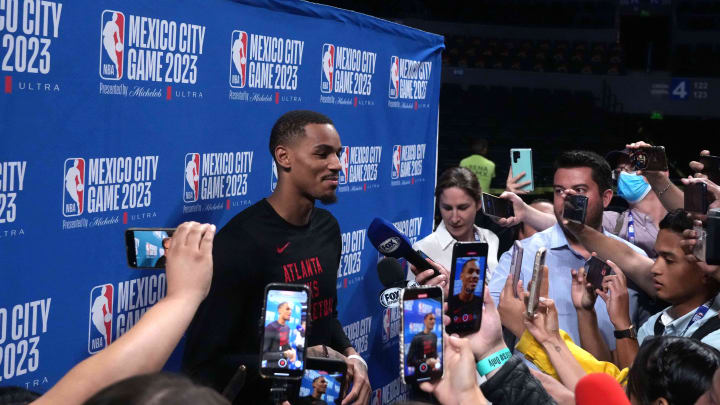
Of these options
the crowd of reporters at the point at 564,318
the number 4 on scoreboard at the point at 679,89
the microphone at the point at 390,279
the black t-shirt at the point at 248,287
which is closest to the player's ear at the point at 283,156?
the black t-shirt at the point at 248,287

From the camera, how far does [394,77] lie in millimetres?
3977

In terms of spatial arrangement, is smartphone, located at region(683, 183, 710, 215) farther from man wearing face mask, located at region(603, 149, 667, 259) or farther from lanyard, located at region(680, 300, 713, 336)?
man wearing face mask, located at region(603, 149, 667, 259)

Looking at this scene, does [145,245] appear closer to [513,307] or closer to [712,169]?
[513,307]

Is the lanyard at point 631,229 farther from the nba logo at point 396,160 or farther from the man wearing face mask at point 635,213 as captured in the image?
the nba logo at point 396,160

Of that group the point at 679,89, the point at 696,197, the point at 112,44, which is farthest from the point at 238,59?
the point at 679,89

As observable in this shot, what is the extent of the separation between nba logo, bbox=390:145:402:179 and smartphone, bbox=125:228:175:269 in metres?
2.23

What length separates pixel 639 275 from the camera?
10.1ft

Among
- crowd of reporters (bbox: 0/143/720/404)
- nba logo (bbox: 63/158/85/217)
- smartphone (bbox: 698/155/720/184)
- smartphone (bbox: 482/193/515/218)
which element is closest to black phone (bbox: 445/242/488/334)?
crowd of reporters (bbox: 0/143/720/404)

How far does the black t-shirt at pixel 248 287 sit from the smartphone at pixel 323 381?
254 millimetres

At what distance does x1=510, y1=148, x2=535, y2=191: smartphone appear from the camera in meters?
4.29

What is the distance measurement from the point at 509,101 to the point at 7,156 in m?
16.8

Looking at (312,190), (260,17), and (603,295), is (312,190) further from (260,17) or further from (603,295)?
(603,295)

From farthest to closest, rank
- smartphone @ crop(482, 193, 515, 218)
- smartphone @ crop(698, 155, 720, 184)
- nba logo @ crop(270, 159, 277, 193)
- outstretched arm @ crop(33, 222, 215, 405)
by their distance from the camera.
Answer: smartphone @ crop(482, 193, 515, 218), smartphone @ crop(698, 155, 720, 184), nba logo @ crop(270, 159, 277, 193), outstretched arm @ crop(33, 222, 215, 405)

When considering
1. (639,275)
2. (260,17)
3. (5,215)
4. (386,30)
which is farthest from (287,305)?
(386,30)
